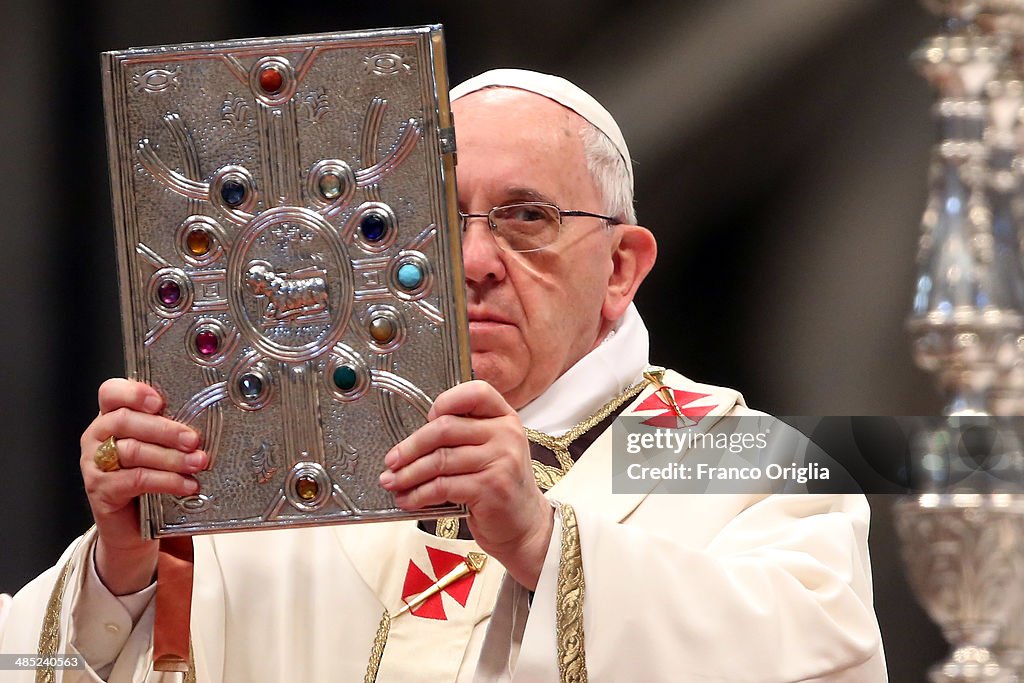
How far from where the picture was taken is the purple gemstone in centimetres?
226

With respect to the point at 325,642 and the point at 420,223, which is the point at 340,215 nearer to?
the point at 420,223

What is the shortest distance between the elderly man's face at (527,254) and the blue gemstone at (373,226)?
2.49 feet

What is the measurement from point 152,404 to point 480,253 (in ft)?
3.09

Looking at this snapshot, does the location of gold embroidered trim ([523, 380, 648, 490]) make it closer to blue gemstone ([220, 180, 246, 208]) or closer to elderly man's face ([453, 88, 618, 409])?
elderly man's face ([453, 88, 618, 409])

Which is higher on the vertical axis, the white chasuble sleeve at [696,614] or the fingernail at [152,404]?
the fingernail at [152,404]

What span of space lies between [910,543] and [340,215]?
1510mm

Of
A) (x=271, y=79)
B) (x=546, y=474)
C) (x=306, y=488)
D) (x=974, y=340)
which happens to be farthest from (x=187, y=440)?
(x=974, y=340)

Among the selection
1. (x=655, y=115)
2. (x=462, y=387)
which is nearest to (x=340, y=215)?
(x=462, y=387)

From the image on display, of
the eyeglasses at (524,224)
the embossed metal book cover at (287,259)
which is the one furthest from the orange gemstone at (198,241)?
the eyeglasses at (524,224)

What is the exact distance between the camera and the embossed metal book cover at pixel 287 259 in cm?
223

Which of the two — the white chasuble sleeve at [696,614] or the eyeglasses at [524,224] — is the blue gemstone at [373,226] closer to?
the white chasuble sleeve at [696,614]

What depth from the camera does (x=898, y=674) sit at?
3256 millimetres

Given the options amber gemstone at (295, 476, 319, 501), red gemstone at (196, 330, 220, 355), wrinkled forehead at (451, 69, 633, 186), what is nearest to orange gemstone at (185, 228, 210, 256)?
red gemstone at (196, 330, 220, 355)

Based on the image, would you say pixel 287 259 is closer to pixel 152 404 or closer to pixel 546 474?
pixel 152 404
